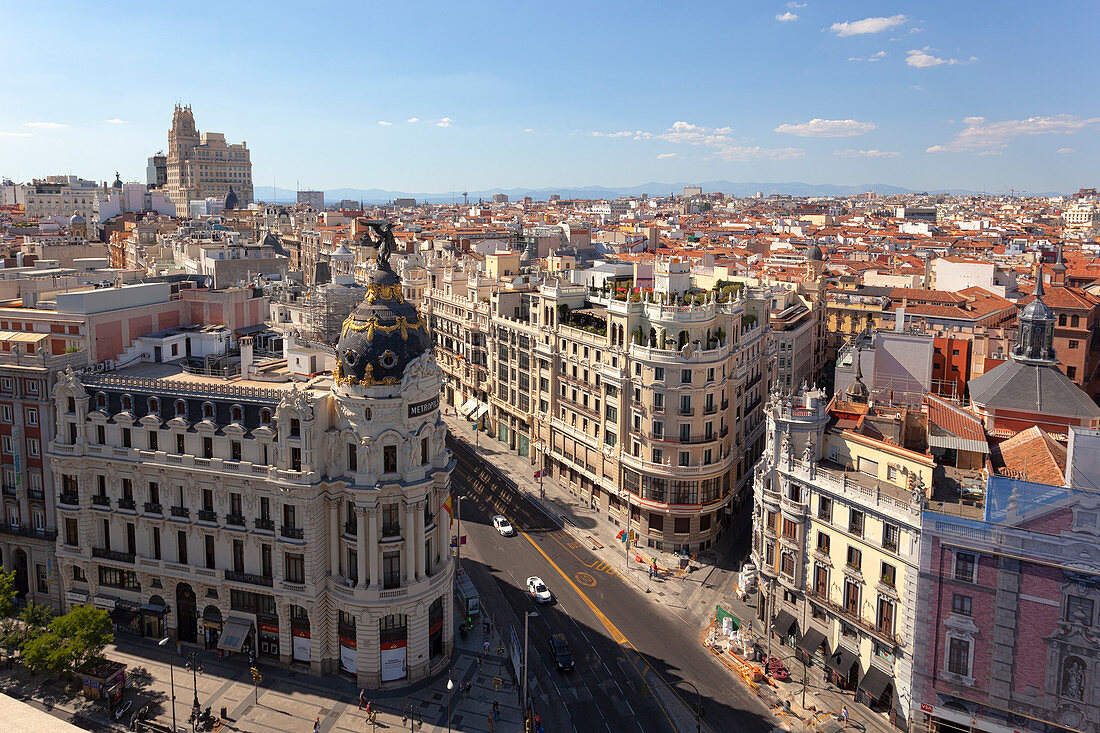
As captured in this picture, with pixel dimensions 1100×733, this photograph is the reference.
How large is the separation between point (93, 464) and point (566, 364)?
184 ft

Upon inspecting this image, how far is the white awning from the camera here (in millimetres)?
65125

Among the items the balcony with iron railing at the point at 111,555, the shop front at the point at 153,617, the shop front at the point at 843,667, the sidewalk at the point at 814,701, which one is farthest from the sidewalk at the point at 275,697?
the shop front at the point at 843,667

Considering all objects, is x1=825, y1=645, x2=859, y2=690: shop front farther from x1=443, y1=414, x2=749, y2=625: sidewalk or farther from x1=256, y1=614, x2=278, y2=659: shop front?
x1=256, y1=614, x2=278, y2=659: shop front

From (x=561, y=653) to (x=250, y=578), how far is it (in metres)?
26.6

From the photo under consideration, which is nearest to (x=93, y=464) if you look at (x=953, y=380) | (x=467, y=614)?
(x=467, y=614)

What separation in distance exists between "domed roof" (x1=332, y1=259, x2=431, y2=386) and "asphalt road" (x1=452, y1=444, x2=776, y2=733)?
93.4 ft

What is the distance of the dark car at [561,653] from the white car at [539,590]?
8.61 meters

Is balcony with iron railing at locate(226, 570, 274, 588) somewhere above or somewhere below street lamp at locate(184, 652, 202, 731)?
above

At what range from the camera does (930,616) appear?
5591cm

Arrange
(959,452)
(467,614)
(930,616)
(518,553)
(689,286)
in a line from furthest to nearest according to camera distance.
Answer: (689,286) → (518,553) → (467,614) → (959,452) → (930,616)

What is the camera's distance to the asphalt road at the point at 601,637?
201 ft

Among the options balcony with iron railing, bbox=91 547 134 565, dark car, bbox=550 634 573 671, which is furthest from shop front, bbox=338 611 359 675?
balcony with iron railing, bbox=91 547 134 565

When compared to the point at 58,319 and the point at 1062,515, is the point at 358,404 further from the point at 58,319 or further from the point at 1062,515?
the point at 1062,515

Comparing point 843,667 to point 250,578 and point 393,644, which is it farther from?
point 250,578
